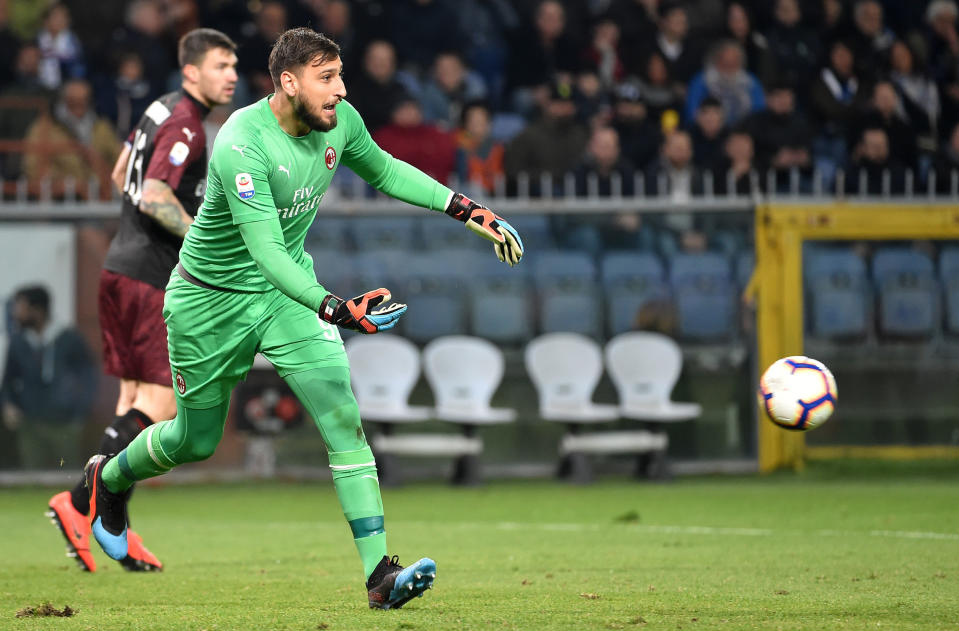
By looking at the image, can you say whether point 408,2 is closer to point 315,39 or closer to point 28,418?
point 28,418

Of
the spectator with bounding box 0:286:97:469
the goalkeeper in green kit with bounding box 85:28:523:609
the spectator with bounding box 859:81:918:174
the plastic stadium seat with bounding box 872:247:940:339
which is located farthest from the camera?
the spectator with bounding box 859:81:918:174

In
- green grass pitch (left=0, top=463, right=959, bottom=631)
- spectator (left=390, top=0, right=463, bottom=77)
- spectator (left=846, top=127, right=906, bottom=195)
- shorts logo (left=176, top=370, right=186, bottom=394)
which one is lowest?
green grass pitch (left=0, top=463, right=959, bottom=631)

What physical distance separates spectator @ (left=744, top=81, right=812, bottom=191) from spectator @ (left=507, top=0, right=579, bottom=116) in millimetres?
2295

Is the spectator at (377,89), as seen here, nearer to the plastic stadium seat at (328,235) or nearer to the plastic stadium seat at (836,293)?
the plastic stadium seat at (328,235)

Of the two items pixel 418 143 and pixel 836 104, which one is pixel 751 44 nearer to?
pixel 836 104

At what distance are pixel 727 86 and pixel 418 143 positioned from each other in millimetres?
3801

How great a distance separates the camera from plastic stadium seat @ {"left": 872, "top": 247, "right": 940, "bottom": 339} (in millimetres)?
12562

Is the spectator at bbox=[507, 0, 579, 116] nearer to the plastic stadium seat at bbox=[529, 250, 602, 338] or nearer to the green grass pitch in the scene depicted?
the plastic stadium seat at bbox=[529, 250, 602, 338]

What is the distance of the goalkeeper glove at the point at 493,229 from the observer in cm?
548

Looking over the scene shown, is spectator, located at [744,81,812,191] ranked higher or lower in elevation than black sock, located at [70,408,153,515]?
higher

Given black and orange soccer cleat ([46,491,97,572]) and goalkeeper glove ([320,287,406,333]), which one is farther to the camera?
black and orange soccer cleat ([46,491,97,572])

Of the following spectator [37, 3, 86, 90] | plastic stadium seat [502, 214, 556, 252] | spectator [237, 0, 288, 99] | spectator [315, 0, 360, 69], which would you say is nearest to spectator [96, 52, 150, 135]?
spectator [37, 3, 86, 90]

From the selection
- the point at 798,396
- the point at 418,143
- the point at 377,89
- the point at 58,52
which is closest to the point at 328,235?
the point at 418,143

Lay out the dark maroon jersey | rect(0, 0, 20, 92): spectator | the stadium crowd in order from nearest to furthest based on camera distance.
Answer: the dark maroon jersey → the stadium crowd → rect(0, 0, 20, 92): spectator
